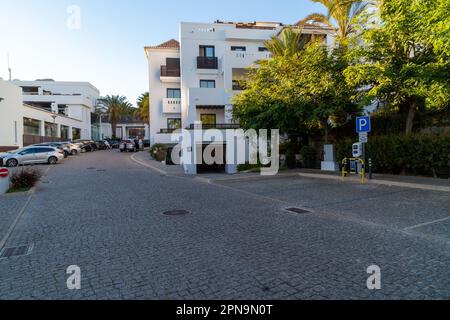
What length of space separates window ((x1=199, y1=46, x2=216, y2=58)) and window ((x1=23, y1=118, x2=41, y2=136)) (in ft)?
65.8

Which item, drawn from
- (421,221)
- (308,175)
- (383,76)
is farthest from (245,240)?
(308,175)

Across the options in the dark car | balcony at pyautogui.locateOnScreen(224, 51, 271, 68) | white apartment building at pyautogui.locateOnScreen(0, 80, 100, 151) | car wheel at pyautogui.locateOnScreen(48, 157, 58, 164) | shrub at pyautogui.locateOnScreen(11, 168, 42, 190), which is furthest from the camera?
the dark car

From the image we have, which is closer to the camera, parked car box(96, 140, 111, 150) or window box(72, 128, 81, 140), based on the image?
parked car box(96, 140, 111, 150)

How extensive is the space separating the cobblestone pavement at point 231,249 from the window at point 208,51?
73.7 ft

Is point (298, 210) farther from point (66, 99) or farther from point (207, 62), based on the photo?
point (66, 99)

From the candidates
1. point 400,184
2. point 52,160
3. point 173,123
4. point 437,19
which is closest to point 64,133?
point 173,123

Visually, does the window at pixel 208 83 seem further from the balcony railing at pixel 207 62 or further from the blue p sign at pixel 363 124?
the blue p sign at pixel 363 124

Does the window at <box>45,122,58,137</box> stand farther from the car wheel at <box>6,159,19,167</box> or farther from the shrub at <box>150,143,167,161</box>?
the shrub at <box>150,143,167,161</box>

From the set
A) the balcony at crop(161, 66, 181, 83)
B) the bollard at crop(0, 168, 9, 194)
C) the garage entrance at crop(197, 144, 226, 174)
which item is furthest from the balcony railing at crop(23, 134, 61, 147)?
the bollard at crop(0, 168, 9, 194)

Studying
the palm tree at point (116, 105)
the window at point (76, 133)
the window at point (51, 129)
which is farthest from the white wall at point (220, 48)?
the palm tree at point (116, 105)

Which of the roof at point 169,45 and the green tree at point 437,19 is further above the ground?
the roof at point 169,45

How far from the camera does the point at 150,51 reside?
3272 centimetres

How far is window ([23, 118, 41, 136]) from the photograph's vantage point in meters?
31.5

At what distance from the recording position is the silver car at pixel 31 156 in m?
22.1
